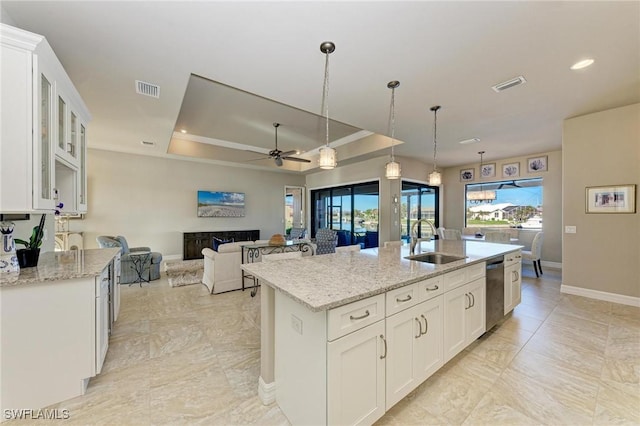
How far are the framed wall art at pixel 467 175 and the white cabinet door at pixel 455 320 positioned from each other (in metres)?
6.12

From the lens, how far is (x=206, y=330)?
2920mm

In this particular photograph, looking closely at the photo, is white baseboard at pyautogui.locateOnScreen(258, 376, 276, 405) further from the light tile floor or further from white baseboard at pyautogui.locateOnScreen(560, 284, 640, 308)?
white baseboard at pyautogui.locateOnScreen(560, 284, 640, 308)

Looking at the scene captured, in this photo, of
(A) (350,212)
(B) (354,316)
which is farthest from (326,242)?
(B) (354,316)

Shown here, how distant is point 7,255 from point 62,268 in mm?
307

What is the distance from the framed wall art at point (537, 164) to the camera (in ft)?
20.1

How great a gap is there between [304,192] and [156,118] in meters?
5.67

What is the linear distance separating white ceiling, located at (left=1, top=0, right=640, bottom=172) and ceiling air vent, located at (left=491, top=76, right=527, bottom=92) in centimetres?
6

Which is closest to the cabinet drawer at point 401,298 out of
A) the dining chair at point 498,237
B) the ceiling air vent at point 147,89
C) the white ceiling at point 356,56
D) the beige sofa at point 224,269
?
the white ceiling at point 356,56

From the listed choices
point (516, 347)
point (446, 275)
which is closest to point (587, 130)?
point (516, 347)

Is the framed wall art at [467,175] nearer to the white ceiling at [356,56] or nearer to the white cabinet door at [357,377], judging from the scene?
the white ceiling at [356,56]

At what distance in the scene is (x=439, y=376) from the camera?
211 cm

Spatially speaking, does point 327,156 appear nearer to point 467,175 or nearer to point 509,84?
point 509,84

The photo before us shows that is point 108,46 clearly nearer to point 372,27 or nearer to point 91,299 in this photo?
point 91,299

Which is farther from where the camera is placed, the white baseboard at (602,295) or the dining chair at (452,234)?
the dining chair at (452,234)
